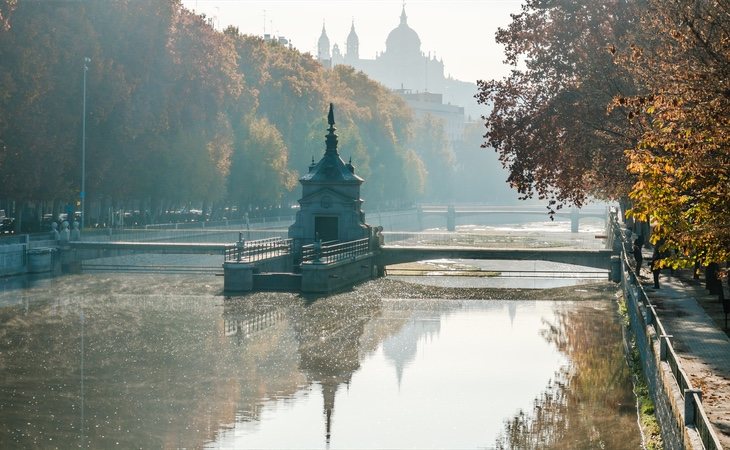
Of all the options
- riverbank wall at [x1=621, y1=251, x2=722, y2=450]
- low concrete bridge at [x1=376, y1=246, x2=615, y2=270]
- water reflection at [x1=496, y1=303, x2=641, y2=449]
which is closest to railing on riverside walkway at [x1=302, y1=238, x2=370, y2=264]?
low concrete bridge at [x1=376, y1=246, x2=615, y2=270]

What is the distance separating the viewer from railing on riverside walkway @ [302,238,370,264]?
53356 mm

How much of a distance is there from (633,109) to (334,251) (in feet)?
75.7

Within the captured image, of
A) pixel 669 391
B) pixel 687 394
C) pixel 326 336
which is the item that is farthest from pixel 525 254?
pixel 687 394

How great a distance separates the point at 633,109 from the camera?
33.7m

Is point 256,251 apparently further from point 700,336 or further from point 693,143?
point 693,143

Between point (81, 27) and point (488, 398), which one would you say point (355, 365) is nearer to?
point (488, 398)

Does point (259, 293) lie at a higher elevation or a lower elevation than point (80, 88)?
lower

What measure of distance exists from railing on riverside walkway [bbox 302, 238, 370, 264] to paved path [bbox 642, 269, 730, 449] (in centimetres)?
1390

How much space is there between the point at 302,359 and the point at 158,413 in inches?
328

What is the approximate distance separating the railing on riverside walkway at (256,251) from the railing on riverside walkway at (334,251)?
1.49m

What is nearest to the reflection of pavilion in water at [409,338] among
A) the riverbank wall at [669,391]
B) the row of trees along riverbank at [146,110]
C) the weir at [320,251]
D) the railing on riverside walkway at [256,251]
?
the riverbank wall at [669,391]

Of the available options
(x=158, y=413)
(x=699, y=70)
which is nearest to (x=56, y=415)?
(x=158, y=413)

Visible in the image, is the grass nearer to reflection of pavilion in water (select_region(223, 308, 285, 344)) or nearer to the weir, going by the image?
reflection of pavilion in water (select_region(223, 308, 285, 344))

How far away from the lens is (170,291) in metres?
54.6
